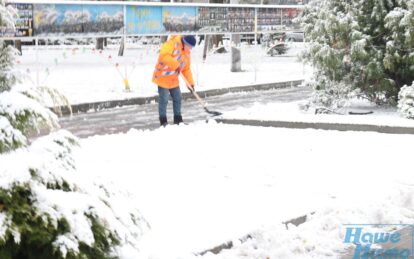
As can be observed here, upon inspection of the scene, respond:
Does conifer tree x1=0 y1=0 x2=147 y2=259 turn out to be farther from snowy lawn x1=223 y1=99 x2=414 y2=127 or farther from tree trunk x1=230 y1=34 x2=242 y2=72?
tree trunk x1=230 y1=34 x2=242 y2=72

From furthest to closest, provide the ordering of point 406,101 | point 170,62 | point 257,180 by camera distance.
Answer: point 170,62, point 406,101, point 257,180

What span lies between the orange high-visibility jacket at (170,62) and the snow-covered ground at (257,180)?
1.08 meters

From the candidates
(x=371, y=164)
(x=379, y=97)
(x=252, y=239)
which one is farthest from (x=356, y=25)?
(x=252, y=239)

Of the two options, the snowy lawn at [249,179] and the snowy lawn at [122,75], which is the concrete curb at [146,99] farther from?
the snowy lawn at [249,179]

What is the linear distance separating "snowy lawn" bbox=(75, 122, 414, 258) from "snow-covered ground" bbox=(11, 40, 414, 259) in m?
0.01

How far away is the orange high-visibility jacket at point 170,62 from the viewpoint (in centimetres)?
1353

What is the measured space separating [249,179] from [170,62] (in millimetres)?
5286

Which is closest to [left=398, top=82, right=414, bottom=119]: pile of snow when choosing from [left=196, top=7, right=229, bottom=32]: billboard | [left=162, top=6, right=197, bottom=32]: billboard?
[left=162, top=6, right=197, bottom=32]: billboard

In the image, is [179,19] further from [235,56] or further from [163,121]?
[163,121]

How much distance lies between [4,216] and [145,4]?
17.1m

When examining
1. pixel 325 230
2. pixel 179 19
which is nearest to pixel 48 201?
pixel 325 230

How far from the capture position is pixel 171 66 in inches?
535

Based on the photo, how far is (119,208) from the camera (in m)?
4.62

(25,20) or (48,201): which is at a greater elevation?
(25,20)
